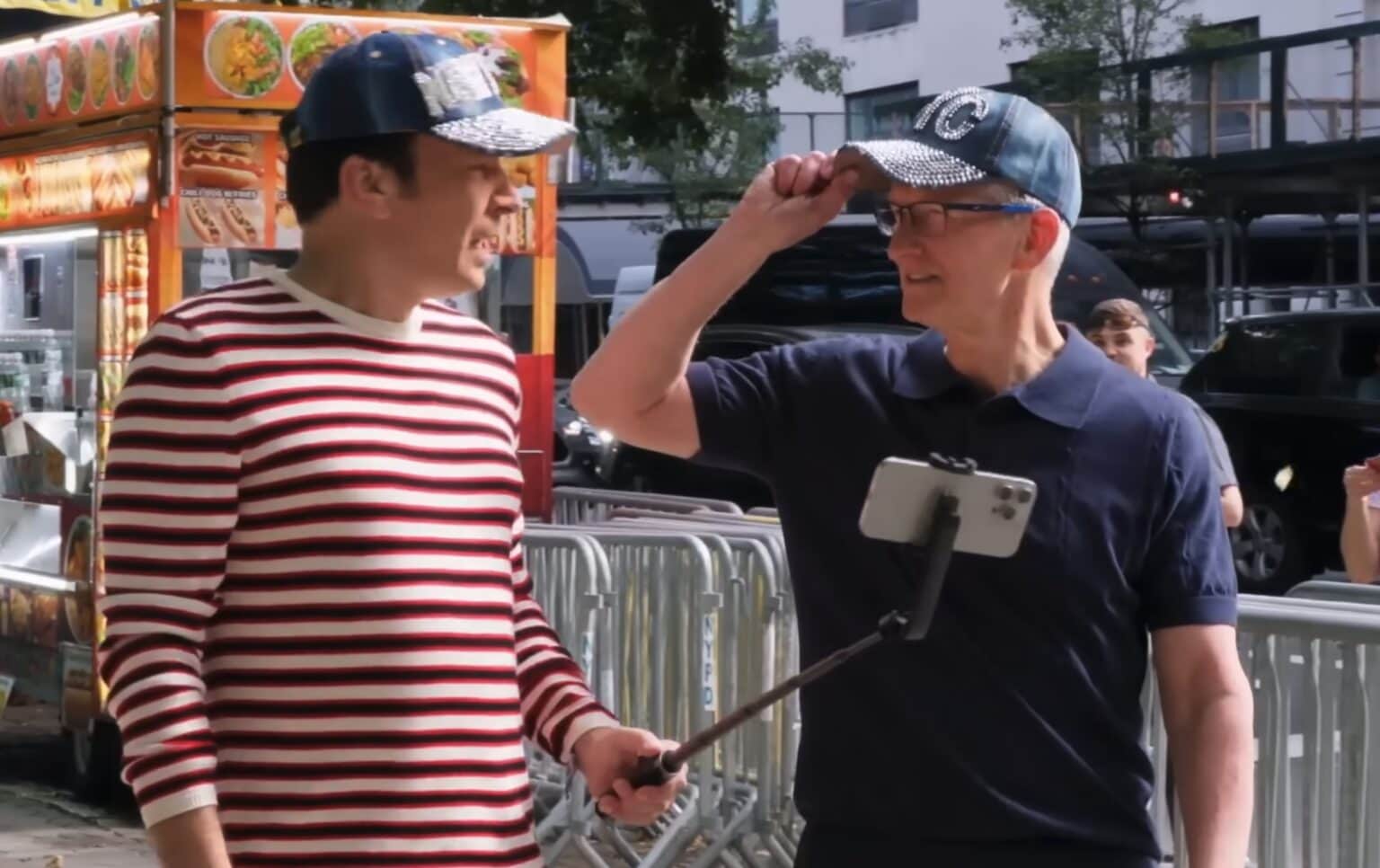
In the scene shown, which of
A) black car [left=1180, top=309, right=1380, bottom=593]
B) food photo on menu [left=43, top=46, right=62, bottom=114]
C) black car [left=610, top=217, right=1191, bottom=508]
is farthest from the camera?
black car [left=610, top=217, right=1191, bottom=508]

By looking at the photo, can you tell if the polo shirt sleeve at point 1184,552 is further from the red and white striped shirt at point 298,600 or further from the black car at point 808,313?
the black car at point 808,313

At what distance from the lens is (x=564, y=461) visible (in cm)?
2406

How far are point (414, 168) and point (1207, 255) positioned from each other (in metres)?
24.9

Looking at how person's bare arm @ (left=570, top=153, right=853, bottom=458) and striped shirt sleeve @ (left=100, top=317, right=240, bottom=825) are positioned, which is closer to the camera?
striped shirt sleeve @ (left=100, top=317, right=240, bottom=825)

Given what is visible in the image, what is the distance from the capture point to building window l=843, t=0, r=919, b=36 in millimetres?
39938

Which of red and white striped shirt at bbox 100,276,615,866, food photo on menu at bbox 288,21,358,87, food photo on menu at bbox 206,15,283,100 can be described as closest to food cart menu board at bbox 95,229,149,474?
food photo on menu at bbox 206,15,283,100

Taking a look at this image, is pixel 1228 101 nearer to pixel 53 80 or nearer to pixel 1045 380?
pixel 53 80

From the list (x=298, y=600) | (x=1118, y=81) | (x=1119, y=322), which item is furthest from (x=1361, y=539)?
(x=1118, y=81)

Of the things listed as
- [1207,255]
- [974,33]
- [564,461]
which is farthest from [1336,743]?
[974,33]

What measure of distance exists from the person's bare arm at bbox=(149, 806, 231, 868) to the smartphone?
75cm

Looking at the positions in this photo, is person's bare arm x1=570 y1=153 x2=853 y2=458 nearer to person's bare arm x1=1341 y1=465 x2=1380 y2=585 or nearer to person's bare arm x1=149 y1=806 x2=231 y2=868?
person's bare arm x1=149 y1=806 x2=231 y2=868

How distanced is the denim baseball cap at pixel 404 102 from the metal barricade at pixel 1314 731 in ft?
7.81

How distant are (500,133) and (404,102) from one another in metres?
0.12

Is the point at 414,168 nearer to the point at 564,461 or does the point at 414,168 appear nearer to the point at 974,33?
the point at 564,461
